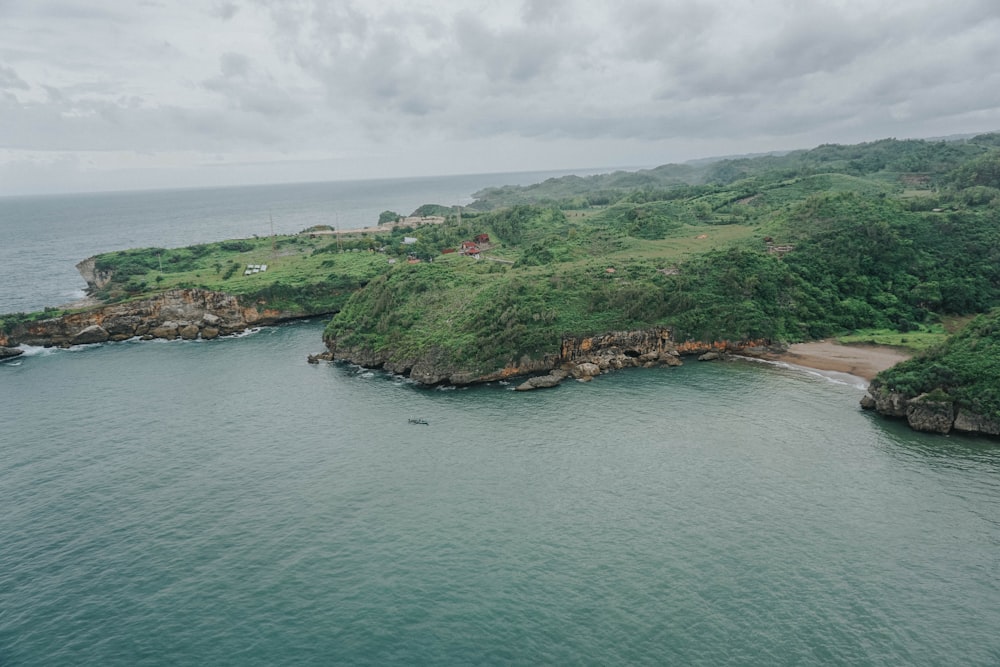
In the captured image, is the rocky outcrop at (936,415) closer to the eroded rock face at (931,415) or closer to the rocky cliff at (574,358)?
the eroded rock face at (931,415)

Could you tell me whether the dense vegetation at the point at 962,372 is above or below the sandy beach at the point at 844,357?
above

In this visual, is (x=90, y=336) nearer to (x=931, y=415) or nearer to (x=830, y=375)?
(x=830, y=375)

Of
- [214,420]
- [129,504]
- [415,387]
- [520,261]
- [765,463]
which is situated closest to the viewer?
[129,504]

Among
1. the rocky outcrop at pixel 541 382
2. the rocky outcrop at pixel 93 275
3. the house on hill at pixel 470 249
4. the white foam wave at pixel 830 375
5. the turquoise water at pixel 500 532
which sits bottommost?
the turquoise water at pixel 500 532

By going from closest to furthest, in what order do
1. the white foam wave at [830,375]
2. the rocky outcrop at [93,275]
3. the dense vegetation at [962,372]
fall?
the dense vegetation at [962,372] → the white foam wave at [830,375] → the rocky outcrop at [93,275]

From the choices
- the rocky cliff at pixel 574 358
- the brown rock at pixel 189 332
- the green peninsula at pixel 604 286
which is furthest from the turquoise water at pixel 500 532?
the brown rock at pixel 189 332

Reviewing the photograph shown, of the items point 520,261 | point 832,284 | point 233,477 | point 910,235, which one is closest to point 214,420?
point 233,477

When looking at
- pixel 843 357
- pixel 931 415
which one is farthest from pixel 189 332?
pixel 931 415

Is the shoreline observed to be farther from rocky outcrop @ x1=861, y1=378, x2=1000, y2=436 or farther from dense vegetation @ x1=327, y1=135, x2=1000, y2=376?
rocky outcrop @ x1=861, y1=378, x2=1000, y2=436

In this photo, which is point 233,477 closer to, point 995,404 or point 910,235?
point 995,404
